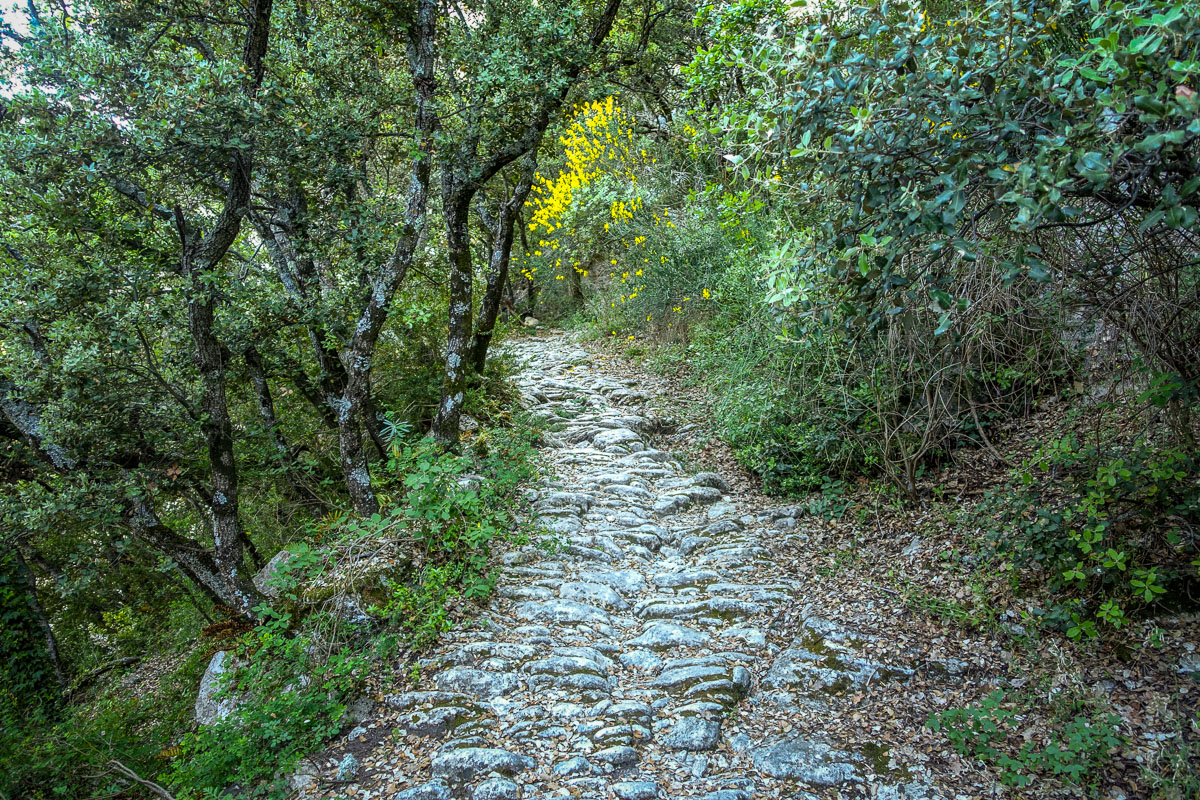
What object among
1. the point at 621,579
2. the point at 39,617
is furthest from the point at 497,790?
the point at 39,617

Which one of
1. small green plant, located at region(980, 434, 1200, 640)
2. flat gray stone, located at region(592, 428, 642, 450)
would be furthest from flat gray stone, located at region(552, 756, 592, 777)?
flat gray stone, located at region(592, 428, 642, 450)

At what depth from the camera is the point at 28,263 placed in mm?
5398

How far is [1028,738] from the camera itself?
3.30 metres

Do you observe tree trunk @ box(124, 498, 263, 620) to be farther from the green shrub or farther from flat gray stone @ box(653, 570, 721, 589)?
the green shrub

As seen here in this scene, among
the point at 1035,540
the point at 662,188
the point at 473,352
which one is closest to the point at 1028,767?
the point at 1035,540

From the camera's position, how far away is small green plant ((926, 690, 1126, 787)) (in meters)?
2.99

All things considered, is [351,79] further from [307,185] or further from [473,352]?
[473,352]

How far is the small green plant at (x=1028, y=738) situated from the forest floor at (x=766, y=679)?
0.02m

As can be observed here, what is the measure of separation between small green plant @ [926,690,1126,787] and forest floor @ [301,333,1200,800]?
0.02 m

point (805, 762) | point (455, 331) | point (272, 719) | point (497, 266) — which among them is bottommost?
point (805, 762)

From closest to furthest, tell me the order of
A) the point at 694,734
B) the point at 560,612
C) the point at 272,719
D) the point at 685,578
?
the point at 694,734 → the point at 272,719 → the point at 560,612 → the point at 685,578

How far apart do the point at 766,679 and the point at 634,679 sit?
0.90 m

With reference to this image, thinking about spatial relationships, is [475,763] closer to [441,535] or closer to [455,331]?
[441,535]

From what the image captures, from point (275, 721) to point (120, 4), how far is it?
6.31 metres
